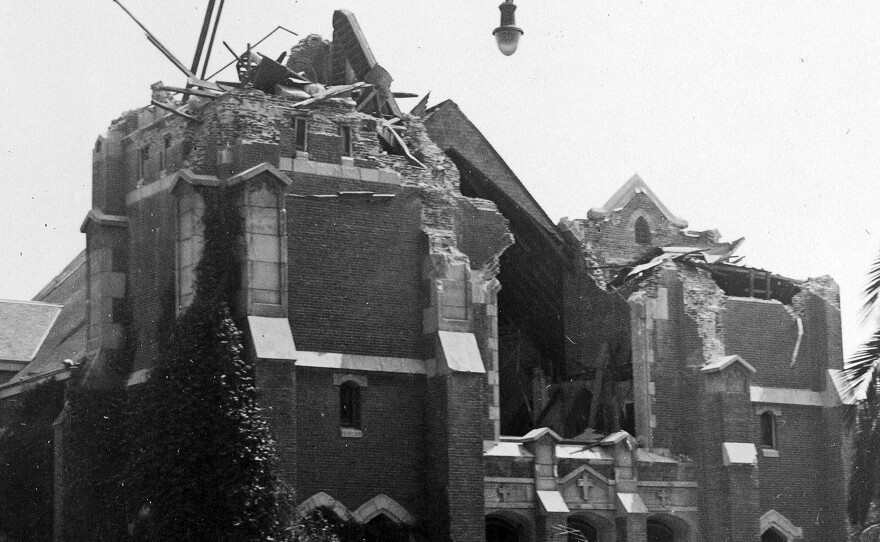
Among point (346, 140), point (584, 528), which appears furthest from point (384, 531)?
point (346, 140)

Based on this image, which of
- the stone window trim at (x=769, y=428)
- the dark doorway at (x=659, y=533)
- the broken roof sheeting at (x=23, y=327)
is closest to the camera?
the dark doorway at (x=659, y=533)

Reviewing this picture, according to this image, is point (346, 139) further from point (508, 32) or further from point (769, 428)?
point (769, 428)

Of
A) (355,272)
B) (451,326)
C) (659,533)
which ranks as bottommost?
(659,533)

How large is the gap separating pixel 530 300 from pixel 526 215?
2.18m

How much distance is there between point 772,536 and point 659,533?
2913 millimetres

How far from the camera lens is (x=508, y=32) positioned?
27.8m

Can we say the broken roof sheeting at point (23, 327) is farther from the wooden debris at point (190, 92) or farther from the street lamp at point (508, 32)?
the street lamp at point (508, 32)

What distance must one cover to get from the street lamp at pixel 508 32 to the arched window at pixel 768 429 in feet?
51.0

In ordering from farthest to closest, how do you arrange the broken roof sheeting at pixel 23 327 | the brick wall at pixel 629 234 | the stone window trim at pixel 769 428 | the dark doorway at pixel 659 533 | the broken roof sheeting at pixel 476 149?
the broken roof sheeting at pixel 23 327 → the brick wall at pixel 629 234 → the broken roof sheeting at pixel 476 149 → the stone window trim at pixel 769 428 → the dark doorway at pixel 659 533

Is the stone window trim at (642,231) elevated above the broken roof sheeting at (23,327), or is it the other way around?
the stone window trim at (642,231)

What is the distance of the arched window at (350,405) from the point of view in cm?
3300

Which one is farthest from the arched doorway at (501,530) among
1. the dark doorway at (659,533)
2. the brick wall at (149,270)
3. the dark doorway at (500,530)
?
the brick wall at (149,270)

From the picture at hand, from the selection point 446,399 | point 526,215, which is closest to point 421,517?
point 446,399

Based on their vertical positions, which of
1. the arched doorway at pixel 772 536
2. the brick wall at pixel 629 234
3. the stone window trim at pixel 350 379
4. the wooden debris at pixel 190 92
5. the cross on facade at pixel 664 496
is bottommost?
the arched doorway at pixel 772 536
